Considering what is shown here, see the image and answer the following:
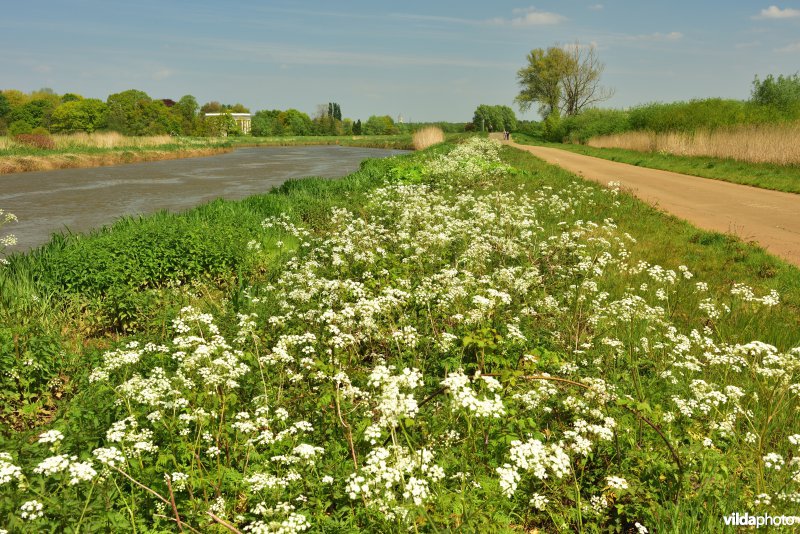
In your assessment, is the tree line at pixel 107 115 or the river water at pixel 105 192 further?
the tree line at pixel 107 115

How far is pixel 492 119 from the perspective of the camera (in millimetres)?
136875

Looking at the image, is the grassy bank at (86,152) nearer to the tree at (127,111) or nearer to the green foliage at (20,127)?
the tree at (127,111)

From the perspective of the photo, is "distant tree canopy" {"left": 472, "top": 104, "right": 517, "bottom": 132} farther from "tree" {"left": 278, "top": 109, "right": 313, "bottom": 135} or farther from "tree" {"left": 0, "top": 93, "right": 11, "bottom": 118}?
"tree" {"left": 0, "top": 93, "right": 11, "bottom": 118}

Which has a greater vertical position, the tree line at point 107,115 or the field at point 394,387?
the tree line at point 107,115

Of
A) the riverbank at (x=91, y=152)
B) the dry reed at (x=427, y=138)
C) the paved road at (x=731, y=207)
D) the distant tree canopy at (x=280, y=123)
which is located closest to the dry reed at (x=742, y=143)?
the paved road at (x=731, y=207)

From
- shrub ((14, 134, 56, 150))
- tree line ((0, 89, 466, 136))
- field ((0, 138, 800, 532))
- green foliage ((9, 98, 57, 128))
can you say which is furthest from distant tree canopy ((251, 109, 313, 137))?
field ((0, 138, 800, 532))

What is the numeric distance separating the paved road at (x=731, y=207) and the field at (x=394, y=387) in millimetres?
1345

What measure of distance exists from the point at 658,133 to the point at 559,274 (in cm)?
3323

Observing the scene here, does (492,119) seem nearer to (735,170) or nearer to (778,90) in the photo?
(778,90)

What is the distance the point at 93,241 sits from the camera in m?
8.80

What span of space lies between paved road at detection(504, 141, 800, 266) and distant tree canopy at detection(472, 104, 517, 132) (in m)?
118

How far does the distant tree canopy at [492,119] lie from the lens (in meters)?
134

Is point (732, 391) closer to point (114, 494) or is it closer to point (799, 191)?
point (114, 494)

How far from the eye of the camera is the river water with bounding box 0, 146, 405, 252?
52.7 feet
